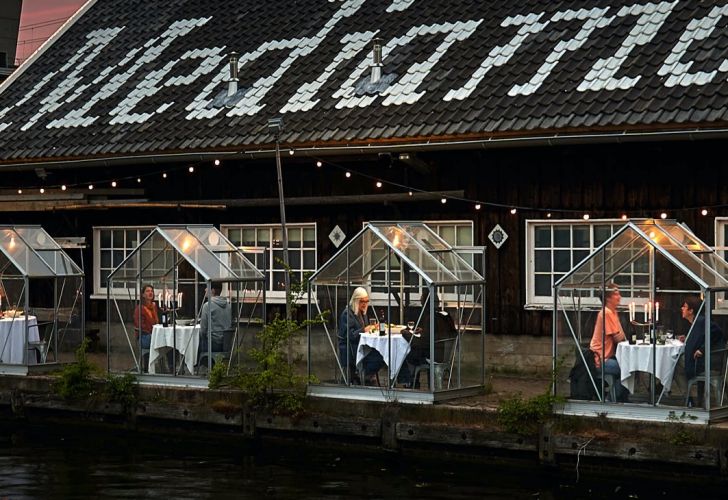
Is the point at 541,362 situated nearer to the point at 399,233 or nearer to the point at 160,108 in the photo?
the point at 399,233

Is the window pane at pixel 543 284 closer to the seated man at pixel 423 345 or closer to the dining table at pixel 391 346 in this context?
the seated man at pixel 423 345

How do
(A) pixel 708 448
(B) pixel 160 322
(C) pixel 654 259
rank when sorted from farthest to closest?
(B) pixel 160 322 < (C) pixel 654 259 < (A) pixel 708 448

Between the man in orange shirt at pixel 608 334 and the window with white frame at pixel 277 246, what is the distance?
6.88 meters

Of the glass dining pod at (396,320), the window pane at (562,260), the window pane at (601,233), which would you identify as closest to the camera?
the glass dining pod at (396,320)

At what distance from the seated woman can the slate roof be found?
3133mm

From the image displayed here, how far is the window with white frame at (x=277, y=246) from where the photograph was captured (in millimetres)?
20939

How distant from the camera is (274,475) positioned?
14.6 m

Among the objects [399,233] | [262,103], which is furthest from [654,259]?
[262,103]

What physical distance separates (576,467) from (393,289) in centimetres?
328

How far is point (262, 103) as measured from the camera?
21.6m

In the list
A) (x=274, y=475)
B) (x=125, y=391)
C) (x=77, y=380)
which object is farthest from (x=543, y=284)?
(x=77, y=380)

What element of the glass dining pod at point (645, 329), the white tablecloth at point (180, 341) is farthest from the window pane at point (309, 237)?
the glass dining pod at point (645, 329)

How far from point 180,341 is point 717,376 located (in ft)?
23.2

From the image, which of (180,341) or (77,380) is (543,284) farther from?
(77,380)
